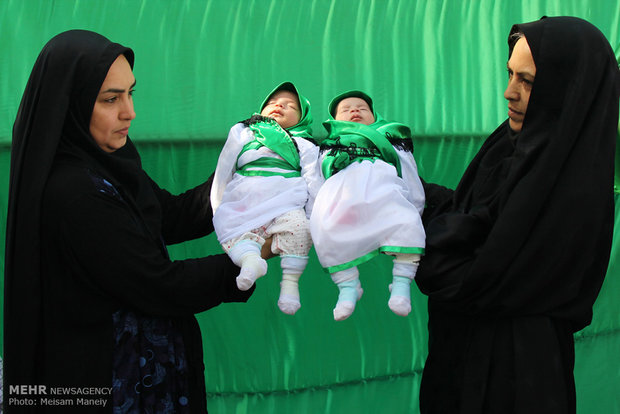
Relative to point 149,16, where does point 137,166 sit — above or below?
below

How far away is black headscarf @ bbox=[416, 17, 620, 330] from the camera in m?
1.98

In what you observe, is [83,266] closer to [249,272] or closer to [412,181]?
[249,272]

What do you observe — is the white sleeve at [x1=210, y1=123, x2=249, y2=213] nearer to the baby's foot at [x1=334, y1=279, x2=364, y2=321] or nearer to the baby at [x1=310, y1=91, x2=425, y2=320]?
the baby at [x1=310, y1=91, x2=425, y2=320]

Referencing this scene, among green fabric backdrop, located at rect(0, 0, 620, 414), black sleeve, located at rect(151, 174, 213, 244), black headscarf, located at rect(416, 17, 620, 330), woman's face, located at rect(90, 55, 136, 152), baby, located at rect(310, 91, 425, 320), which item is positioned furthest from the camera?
green fabric backdrop, located at rect(0, 0, 620, 414)

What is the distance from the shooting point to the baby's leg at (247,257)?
2.12 meters

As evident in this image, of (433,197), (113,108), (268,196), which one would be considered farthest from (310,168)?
(113,108)

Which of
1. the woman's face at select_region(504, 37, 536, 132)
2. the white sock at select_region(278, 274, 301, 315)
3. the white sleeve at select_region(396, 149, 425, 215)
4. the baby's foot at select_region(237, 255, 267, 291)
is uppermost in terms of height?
the woman's face at select_region(504, 37, 536, 132)

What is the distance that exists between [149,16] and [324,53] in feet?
2.51

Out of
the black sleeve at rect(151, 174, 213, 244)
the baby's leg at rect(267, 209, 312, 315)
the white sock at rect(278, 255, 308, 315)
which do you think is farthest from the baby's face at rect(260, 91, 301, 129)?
the white sock at rect(278, 255, 308, 315)

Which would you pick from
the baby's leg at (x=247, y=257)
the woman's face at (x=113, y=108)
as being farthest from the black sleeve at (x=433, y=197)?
the woman's face at (x=113, y=108)

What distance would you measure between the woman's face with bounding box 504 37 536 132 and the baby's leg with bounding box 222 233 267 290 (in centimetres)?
86

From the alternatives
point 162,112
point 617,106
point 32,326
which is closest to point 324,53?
point 162,112

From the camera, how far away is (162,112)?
123 inches

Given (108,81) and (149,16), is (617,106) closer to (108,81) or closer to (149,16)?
(108,81)
